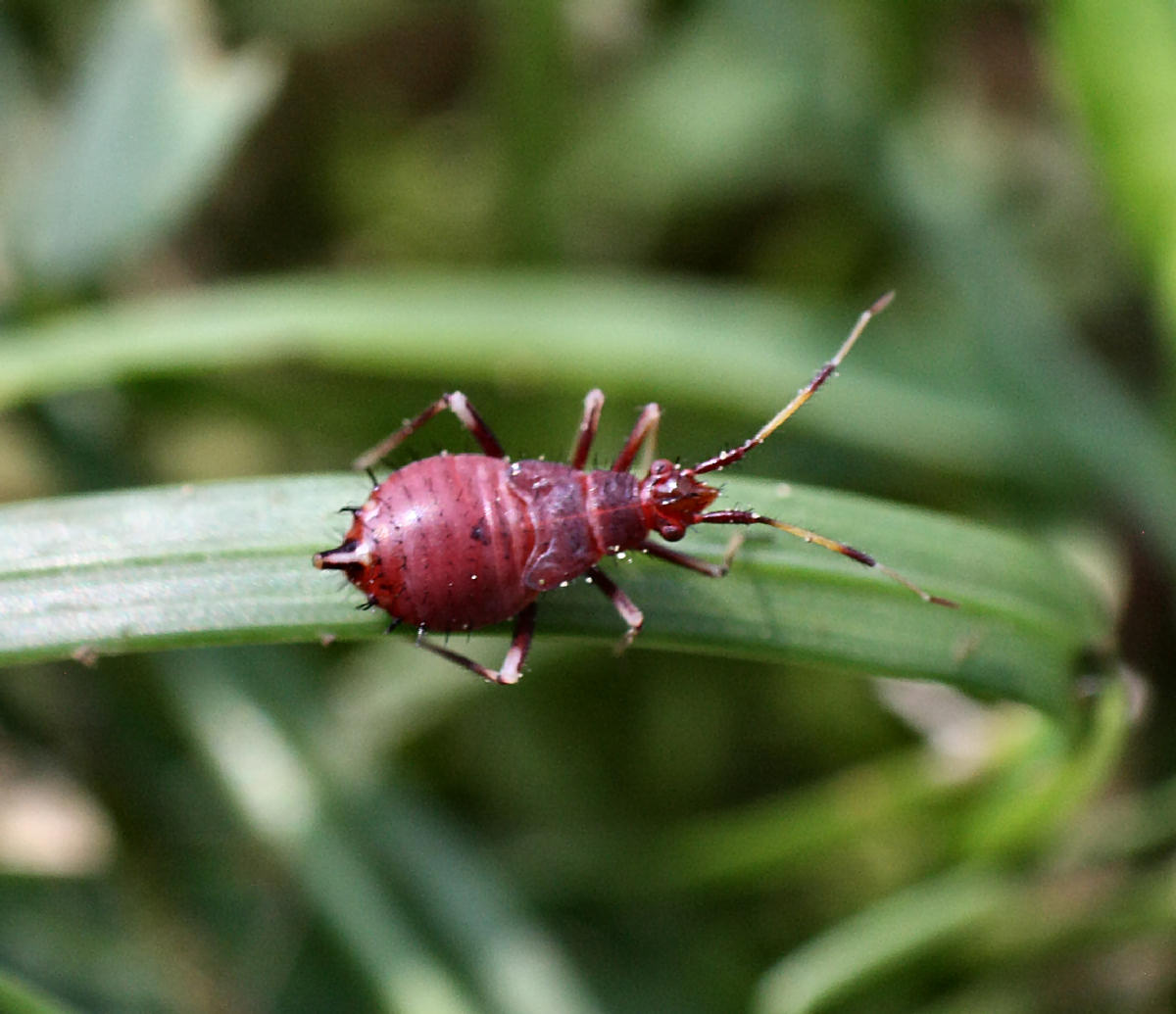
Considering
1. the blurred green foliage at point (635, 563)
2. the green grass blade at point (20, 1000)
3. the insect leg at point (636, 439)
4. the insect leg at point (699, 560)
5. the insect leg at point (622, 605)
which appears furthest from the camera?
the insect leg at point (636, 439)

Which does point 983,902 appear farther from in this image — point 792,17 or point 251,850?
point 792,17

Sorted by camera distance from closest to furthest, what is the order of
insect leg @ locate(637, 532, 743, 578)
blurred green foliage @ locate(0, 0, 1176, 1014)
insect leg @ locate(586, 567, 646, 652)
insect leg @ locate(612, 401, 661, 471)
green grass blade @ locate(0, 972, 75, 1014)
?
green grass blade @ locate(0, 972, 75, 1014), insect leg @ locate(586, 567, 646, 652), insect leg @ locate(637, 532, 743, 578), blurred green foliage @ locate(0, 0, 1176, 1014), insect leg @ locate(612, 401, 661, 471)

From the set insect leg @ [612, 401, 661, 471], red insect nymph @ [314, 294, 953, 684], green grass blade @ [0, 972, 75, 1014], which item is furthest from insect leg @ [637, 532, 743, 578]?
green grass blade @ [0, 972, 75, 1014]

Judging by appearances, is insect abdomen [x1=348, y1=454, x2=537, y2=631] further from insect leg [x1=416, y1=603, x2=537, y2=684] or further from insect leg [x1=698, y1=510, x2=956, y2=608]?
insect leg [x1=698, y1=510, x2=956, y2=608]

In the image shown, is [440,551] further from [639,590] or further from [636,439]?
[636,439]

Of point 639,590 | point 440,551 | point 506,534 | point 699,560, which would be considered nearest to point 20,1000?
point 440,551

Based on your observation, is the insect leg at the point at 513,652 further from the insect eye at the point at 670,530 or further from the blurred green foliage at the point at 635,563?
the insect eye at the point at 670,530

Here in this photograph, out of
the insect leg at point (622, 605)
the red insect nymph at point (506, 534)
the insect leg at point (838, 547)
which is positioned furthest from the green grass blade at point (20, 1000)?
the insect leg at point (838, 547)
